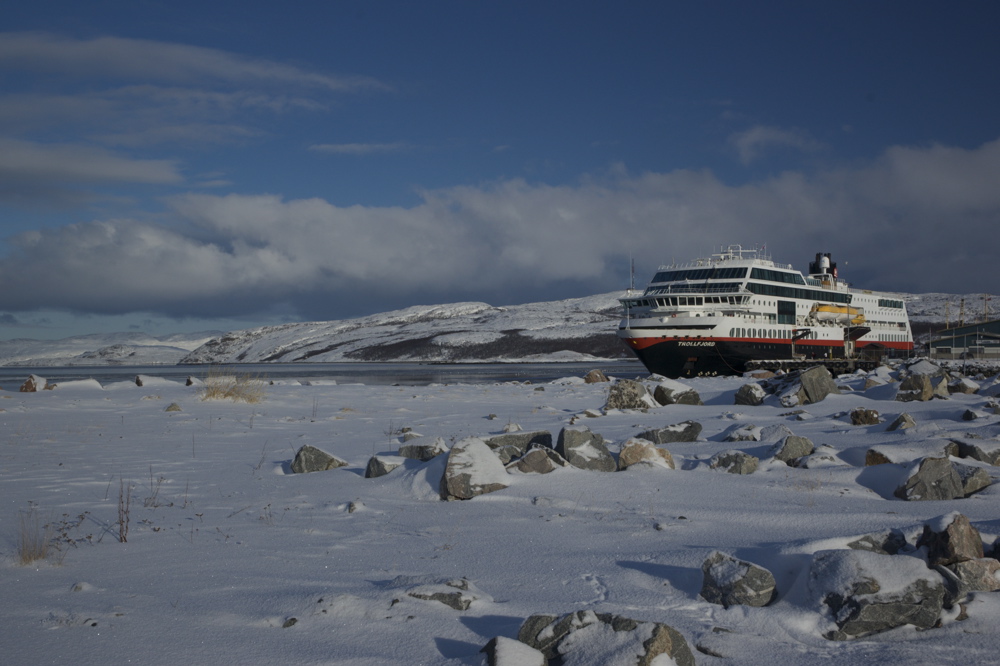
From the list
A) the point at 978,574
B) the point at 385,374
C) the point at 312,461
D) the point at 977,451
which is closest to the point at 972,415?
the point at 977,451

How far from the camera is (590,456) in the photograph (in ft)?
26.6

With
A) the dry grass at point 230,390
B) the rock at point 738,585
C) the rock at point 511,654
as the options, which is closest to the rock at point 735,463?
the rock at point 738,585

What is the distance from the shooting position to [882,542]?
15.3 ft

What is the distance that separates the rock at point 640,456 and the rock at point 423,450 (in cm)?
226

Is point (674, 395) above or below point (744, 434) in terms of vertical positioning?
above

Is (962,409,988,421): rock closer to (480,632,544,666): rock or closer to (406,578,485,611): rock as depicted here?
(406,578,485,611): rock

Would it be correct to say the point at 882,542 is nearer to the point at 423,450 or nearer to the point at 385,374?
the point at 423,450

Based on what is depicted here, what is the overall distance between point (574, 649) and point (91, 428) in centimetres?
1277

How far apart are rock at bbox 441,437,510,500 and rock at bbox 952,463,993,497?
440 centimetres

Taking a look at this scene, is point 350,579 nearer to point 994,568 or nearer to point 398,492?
point 398,492

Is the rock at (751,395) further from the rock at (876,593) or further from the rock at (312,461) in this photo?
the rock at (876,593)

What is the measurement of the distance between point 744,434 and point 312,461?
5.99 m

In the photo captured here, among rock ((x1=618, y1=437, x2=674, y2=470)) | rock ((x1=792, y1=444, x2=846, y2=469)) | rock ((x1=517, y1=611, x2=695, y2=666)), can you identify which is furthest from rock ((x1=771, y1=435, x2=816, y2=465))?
rock ((x1=517, y1=611, x2=695, y2=666))

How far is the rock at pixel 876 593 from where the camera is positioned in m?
3.85
